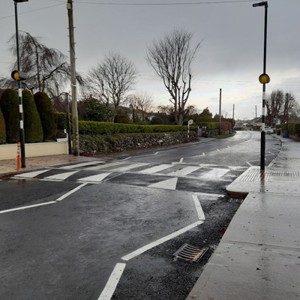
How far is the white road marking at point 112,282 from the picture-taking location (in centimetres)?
360

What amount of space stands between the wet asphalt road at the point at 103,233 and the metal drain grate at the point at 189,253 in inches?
3.4

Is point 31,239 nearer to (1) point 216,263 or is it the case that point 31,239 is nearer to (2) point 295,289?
(1) point 216,263

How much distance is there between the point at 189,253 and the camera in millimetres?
4891

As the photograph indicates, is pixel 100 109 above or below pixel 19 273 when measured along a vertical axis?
above

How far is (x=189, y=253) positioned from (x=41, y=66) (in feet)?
103

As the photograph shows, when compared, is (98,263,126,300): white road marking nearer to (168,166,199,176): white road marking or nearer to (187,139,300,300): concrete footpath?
(187,139,300,300): concrete footpath

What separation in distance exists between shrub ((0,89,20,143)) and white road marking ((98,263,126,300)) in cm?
1637

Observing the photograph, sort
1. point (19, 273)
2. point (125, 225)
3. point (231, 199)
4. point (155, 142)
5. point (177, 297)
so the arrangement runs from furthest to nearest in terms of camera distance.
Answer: point (155, 142) → point (231, 199) → point (125, 225) → point (19, 273) → point (177, 297)

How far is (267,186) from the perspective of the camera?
9484mm

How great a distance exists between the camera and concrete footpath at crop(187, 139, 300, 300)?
359cm

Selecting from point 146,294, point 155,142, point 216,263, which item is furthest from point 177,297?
point 155,142

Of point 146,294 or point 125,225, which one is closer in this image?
point 146,294

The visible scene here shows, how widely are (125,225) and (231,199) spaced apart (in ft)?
11.3

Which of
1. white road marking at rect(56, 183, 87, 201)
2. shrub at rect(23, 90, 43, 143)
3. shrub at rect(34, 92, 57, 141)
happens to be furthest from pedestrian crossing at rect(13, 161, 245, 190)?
shrub at rect(34, 92, 57, 141)
